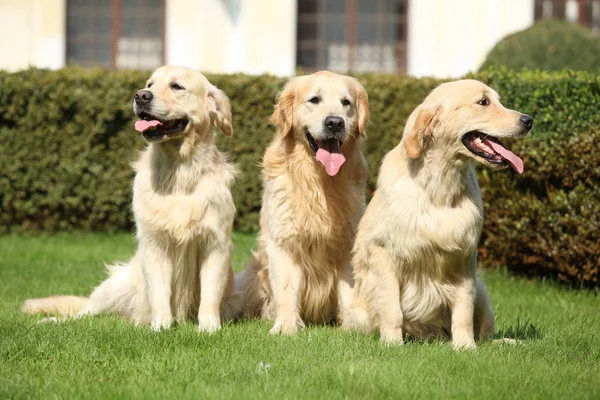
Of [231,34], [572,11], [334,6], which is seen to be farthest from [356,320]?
[572,11]

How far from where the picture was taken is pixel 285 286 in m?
5.95

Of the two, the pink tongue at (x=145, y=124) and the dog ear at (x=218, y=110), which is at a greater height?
the dog ear at (x=218, y=110)

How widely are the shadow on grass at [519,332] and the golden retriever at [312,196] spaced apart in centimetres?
104

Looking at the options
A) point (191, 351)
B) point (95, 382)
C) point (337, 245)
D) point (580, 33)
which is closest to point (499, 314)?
point (337, 245)

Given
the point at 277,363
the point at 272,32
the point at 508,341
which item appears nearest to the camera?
the point at 277,363

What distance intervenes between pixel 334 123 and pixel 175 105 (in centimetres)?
106

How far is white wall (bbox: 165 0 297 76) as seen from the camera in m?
16.1

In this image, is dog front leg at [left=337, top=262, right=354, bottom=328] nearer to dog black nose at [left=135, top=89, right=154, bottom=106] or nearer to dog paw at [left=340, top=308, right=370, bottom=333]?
dog paw at [left=340, top=308, right=370, bottom=333]

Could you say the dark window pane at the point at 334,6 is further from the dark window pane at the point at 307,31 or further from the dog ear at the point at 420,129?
the dog ear at the point at 420,129

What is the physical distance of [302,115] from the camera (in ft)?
19.4

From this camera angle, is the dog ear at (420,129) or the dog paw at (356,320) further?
the dog paw at (356,320)

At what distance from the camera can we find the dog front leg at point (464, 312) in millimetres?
5266

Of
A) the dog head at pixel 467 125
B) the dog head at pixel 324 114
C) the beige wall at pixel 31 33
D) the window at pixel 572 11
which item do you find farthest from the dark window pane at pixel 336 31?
the dog head at pixel 467 125

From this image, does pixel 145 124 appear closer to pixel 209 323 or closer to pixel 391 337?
pixel 209 323
